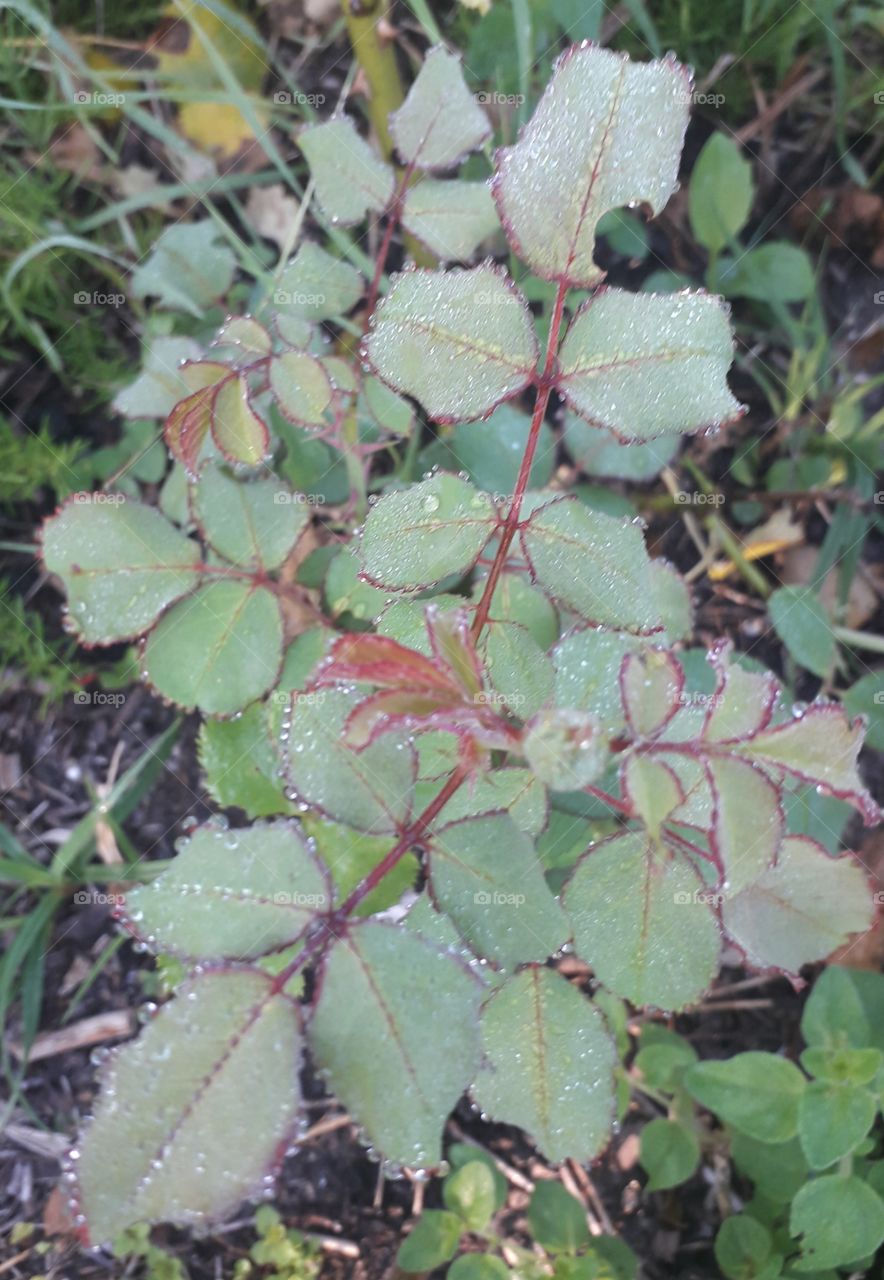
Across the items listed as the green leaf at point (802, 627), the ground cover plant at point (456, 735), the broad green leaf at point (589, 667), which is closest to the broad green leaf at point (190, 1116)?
the ground cover plant at point (456, 735)

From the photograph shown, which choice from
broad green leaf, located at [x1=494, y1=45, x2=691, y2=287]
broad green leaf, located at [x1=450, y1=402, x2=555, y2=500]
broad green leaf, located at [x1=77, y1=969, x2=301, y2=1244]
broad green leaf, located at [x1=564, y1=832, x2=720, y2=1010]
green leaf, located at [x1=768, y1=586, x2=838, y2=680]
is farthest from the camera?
green leaf, located at [x1=768, y1=586, x2=838, y2=680]

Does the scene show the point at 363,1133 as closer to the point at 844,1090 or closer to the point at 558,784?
the point at 558,784

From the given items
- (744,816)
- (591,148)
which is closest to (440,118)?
(591,148)

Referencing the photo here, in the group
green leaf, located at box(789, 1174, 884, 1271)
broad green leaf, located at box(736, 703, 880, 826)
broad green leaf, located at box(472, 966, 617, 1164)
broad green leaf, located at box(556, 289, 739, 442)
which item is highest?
broad green leaf, located at box(556, 289, 739, 442)

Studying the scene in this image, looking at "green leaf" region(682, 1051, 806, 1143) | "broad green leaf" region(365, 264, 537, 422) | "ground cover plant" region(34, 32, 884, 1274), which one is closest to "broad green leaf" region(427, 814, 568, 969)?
"ground cover plant" region(34, 32, 884, 1274)

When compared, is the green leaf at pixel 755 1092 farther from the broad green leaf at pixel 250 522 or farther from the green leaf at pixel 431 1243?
the broad green leaf at pixel 250 522

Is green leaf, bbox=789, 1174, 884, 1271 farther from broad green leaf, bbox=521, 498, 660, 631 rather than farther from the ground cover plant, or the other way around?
broad green leaf, bbox=521, 498, 660, 631

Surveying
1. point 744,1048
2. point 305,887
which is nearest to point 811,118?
point 744,1048

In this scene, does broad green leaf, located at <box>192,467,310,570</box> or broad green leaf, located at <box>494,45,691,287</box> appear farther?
broad green leaf, located at <box>192,467,310,570</box>
